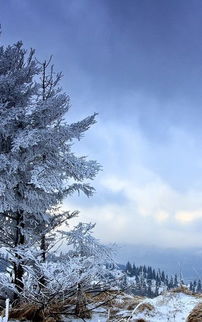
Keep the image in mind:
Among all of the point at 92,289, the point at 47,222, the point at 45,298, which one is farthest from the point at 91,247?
the point at 45,298

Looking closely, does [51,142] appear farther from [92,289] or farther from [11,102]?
[92,289]

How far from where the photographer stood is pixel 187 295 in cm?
957

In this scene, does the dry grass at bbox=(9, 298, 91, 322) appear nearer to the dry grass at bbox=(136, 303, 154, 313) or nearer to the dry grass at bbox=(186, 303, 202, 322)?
the dry grass at bbox=(136, 303, 154, 313)

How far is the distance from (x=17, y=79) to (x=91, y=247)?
491 centimetres

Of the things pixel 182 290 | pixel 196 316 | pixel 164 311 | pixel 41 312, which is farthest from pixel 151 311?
pixel 182 290

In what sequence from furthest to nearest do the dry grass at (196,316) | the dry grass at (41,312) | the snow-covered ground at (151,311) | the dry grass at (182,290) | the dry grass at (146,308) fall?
1. the dry grass at (182,290)
2. the dry grass at (146,308)
3. the snow-covered ground at (151,311)
4. the dry grass at (41,312)
5. the dry grass at (196,316)

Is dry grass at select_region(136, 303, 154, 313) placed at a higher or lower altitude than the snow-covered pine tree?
lower

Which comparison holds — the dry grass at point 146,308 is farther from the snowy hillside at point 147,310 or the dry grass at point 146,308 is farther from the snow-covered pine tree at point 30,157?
the snow-covered pine tree at point 30,157

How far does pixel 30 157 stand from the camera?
10.0 meters

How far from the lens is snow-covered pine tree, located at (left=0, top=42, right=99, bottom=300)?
31.9ft

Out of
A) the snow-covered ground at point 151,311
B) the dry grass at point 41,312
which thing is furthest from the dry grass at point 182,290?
the dry grass at point 41,312

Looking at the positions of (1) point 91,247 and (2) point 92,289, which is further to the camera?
(1) point 91,247

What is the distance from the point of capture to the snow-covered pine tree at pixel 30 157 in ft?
31.9

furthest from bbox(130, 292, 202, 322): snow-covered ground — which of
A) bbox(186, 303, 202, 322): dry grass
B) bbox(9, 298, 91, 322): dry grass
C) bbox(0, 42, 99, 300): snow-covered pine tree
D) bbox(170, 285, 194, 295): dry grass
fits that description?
bbox(0, 42, 99, 300): snow-covered pine tree
